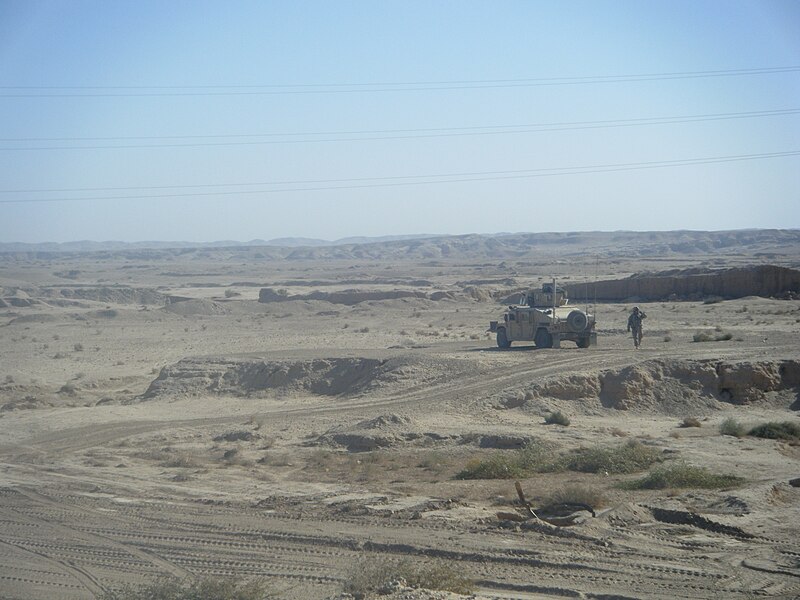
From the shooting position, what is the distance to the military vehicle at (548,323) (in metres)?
32.2

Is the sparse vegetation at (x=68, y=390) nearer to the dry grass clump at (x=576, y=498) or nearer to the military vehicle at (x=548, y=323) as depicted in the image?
A: the military vehicle at (x=548, y=323)

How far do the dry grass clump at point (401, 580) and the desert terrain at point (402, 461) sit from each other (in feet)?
0.66

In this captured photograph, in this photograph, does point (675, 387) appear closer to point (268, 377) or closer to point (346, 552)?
point (268, 377)

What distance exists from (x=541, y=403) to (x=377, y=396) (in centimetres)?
556

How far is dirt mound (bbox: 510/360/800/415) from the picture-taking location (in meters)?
25.2

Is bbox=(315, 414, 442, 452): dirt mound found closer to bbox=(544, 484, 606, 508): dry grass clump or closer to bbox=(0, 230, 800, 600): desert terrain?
bbox=(0, 230, 800, 600): desert terrain

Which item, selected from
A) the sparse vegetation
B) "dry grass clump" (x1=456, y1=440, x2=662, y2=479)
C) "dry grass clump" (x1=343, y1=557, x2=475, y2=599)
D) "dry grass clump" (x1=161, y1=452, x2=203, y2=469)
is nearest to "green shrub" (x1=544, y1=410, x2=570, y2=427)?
"dry grass clump" (x1=456, y1=440, x2=662, y2=479)

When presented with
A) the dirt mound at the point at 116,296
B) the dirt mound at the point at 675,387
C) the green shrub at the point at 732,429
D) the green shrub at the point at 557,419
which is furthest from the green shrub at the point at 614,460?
the dirt mound at the point at 116,296

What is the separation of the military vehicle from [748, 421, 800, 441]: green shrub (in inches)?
460

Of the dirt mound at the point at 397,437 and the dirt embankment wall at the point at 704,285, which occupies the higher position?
the dirt embankment wall at the point at 704,285

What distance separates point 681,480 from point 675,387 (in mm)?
10798

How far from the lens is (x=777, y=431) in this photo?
20312 mm

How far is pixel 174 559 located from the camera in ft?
40.5

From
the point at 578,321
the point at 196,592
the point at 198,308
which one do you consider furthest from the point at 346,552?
the point at 198,308
